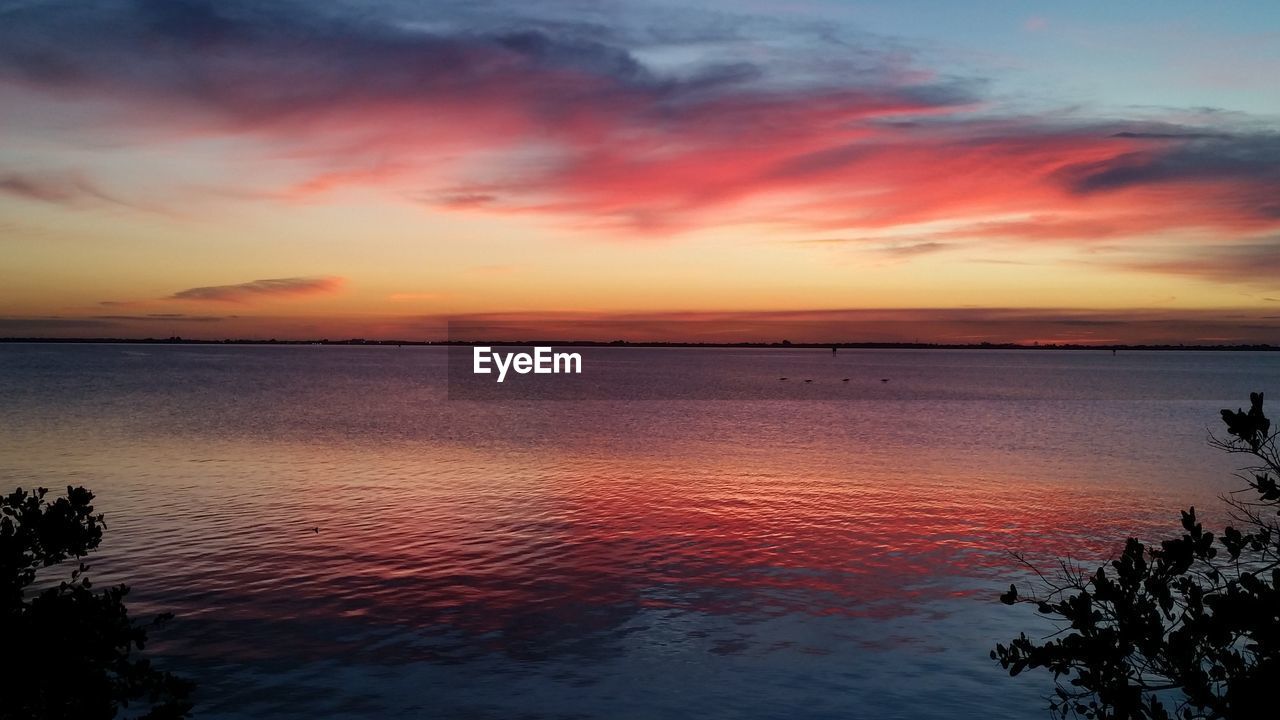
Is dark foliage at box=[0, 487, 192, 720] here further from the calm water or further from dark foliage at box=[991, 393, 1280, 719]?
the calm water

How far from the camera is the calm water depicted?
16875mm

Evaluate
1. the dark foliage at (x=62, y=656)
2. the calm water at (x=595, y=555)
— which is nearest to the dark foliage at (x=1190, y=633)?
the dark foliage at (x=62, y=656)

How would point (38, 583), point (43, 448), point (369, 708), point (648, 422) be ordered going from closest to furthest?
point (369, 708), point (38, 583), point (43, 448), point (648, 422)

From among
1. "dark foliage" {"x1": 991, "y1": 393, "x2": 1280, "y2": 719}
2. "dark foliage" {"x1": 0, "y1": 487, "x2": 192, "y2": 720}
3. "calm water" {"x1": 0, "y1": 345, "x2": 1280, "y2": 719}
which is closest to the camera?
"dark foliage" {"x1": 991, "y1": 393, "x2": 1280, "y2": 719}

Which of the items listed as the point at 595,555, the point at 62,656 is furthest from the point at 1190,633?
the point at 595,555

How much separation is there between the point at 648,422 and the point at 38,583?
55.4m

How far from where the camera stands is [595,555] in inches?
1043

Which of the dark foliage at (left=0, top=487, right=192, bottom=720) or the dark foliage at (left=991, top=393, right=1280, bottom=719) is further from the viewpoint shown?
the dark foliage at (left=0, top=487, right=192, bottom=720)

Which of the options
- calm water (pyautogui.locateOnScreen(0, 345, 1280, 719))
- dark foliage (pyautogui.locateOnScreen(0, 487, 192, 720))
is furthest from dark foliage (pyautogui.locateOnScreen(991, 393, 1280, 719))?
calm water (pyautogui.locateOnScreen(0, 345, 1280, 719))

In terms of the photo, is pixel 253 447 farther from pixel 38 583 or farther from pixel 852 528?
pixel 852 528

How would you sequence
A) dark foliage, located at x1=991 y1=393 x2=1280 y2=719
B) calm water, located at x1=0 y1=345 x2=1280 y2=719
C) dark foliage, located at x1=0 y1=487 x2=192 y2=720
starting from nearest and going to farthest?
dark foliage, located at x1=991 y1=393 x2=1280 y2=719 < dark foliage, located at x1=0 y1=487 x2=192 y2=720 < calm water, located at x1=0 y1=345 x2=1280 y2=719

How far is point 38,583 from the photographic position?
22.0 metres

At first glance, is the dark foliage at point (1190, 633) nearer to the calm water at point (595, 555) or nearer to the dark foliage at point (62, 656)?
the dark foliage at point (62, 656)

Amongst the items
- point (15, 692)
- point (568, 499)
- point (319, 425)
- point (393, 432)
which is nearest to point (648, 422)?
point (393, 432)
